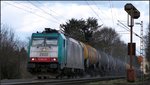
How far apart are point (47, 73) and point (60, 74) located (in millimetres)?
1532

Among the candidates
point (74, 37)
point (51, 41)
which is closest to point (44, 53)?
point (51, 41)

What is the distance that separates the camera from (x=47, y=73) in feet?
103

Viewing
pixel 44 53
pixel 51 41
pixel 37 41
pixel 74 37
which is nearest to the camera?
pixel 44 53

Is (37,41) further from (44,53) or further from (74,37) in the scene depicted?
(74,37)

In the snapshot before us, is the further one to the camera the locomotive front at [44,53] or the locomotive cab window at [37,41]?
the locomotive cab window at [37,41]

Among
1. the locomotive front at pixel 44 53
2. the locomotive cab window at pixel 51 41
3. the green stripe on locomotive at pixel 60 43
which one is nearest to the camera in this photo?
the locomotive front at pixel 44 53

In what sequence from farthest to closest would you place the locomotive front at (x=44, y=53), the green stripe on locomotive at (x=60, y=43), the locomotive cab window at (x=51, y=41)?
the locomotive cab window at (x=51, y=41) < the green stripe on locomotive at (x=60, y=43) < the locomotive front at (x=44, y=53)

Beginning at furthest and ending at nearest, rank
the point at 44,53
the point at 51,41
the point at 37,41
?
the point at 37,41 → the point at 51,41 → the point at 44,53

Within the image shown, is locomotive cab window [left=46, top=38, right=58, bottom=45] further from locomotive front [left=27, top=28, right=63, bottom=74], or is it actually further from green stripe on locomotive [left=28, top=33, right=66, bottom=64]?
green stripe on locomotive [left=28, top=33, right=66, bottom=64]

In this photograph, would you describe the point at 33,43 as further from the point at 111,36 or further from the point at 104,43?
the point at 111,36

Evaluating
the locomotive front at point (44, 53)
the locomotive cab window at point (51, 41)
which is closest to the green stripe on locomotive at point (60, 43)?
the locomotive front at point (44, 53)


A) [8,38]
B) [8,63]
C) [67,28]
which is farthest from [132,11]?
[67,28]

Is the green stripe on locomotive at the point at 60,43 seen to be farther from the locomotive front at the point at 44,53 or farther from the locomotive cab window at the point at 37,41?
the locomotive cab window at the point at 37,41

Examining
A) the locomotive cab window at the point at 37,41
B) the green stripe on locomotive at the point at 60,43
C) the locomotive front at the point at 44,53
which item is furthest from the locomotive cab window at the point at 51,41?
the locomotive cab window at the point at 37,41
